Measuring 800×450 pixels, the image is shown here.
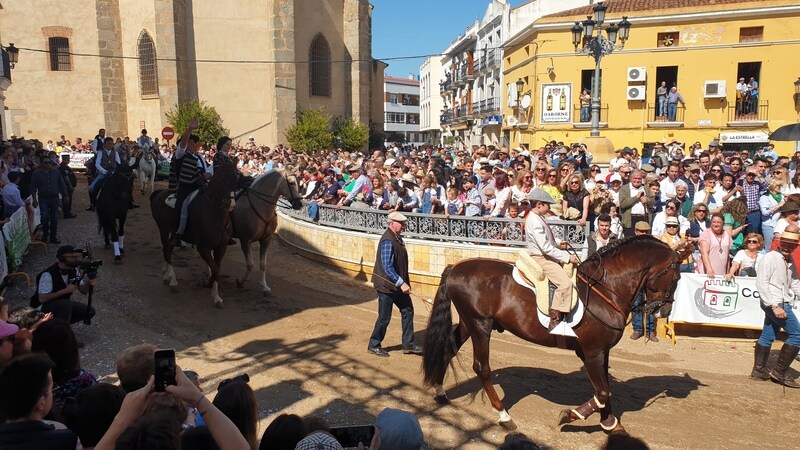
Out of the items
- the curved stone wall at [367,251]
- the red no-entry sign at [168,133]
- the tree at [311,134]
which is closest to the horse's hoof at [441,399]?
the curved stone wall at [367,251]

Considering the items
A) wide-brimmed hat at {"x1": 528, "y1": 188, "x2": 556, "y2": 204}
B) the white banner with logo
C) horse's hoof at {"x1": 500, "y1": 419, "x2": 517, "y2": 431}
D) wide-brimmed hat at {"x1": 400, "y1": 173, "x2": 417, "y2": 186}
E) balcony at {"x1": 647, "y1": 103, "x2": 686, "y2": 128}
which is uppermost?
the white banner with logo

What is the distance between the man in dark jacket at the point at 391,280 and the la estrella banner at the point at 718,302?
5.20 metres

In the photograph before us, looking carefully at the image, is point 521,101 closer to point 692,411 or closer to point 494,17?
point 494,17

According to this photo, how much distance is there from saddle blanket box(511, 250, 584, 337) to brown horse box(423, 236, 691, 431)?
0.08m

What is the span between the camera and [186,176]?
11.0 metres

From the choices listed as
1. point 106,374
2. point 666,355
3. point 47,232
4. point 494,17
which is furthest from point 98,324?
point 494,17

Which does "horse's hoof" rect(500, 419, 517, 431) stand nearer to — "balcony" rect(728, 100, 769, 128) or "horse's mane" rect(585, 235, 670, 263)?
"horse's mane" rect(585, 235, 670, 263)

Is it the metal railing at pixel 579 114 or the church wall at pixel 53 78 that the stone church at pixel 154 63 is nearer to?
the church wall at pixel 53 78

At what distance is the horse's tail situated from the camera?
730 centimetres

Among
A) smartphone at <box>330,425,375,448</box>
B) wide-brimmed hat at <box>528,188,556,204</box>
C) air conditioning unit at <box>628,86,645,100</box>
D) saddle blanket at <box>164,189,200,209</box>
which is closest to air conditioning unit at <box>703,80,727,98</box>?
air conditioning unit at <box>628,86,645,100</box>

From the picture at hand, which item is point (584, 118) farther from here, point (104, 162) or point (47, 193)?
point (47, 193)

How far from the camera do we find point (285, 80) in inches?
1332

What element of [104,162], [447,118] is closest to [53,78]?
[104,162]

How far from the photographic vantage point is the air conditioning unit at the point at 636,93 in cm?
2961
